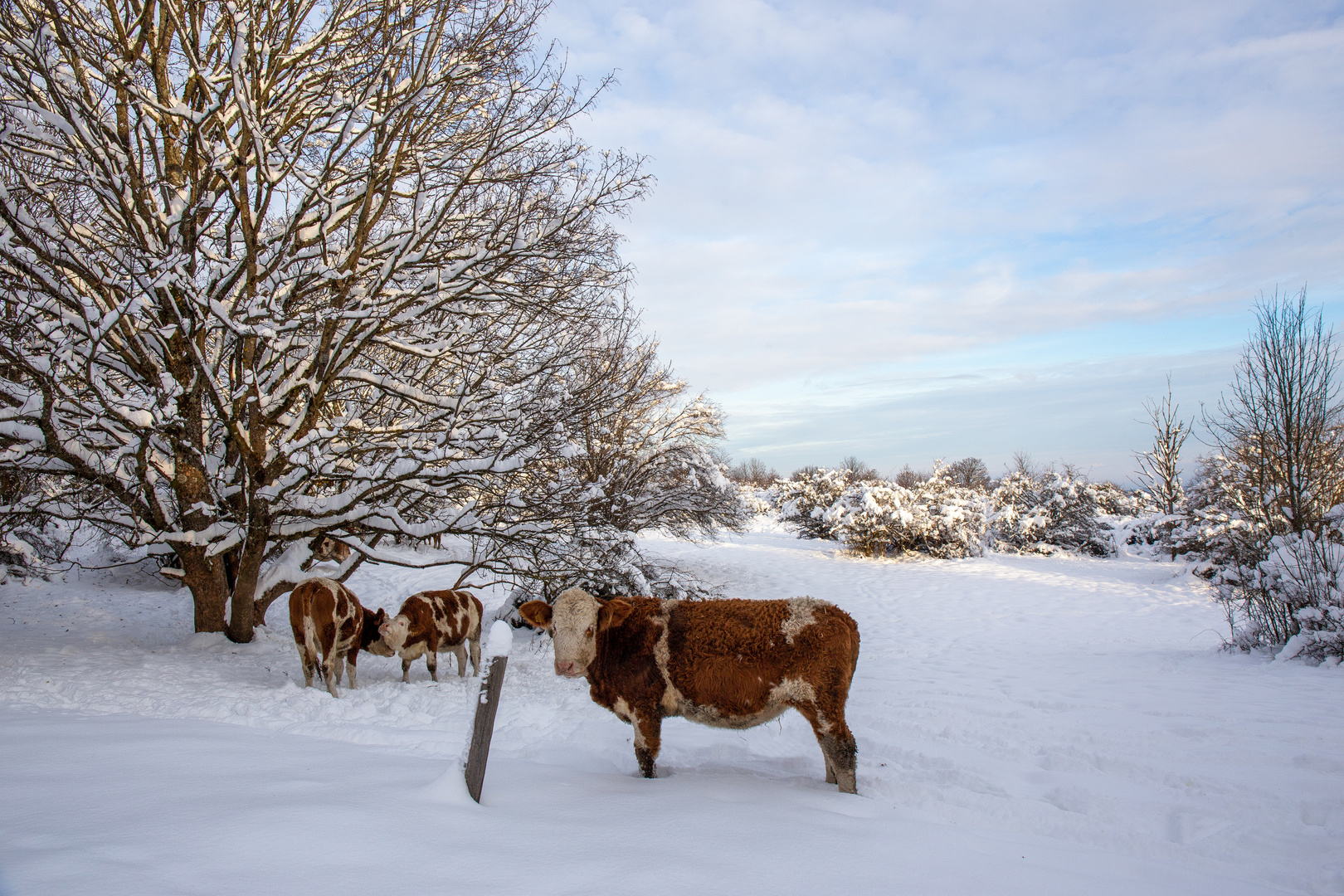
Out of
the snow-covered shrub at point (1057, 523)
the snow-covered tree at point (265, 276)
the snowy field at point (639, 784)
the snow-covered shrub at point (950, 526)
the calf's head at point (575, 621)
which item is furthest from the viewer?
the snow-covered shrub at point (1057, 523)

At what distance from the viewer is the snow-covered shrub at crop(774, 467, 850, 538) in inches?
1109

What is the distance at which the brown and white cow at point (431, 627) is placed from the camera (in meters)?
6.97

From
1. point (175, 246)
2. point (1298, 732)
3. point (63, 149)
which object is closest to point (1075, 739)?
point (1298, 732)

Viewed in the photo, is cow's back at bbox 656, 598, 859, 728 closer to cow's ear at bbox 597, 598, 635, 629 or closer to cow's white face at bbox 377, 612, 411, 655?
cow's ear at bbox 597, 598, 635, 629

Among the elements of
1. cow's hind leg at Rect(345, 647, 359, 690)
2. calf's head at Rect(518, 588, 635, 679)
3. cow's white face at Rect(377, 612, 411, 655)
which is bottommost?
cow's hind leg at Rect(345, 647, 359, 690)

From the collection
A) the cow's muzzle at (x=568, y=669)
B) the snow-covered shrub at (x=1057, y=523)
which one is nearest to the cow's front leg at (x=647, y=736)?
the cow's muzzle at (x=568, y=669)

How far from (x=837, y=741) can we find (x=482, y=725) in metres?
2.08

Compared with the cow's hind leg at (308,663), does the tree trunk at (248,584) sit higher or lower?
higher

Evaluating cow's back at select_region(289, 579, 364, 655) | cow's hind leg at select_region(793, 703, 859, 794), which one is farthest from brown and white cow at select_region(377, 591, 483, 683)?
cow's hind leg at select_region(793, 703, 859, 794)

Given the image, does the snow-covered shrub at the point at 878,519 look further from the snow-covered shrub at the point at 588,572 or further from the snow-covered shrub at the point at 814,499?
the snow-covered shrub at the point at 588,572

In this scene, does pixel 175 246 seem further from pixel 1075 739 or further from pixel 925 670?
pixel 925 670

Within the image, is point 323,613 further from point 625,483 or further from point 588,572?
point 625,483

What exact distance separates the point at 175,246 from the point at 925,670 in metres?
9.79

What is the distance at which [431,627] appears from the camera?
23.7 ft
